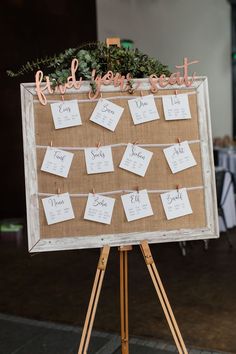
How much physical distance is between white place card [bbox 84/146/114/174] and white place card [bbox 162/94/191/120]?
0.29m

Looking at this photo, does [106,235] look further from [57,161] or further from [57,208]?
[57,161]

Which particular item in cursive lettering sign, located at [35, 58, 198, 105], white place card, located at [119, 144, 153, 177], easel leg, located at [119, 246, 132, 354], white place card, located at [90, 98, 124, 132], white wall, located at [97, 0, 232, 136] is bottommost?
easel leg, located at [119, 246, 132, 354]

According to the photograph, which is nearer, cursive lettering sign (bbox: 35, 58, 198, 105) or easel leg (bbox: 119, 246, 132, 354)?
cursive lettering sign (bbox: 35, 58, 198, 105)

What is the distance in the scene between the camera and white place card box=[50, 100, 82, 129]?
1.93 meters

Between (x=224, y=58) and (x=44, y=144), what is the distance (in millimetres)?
8274

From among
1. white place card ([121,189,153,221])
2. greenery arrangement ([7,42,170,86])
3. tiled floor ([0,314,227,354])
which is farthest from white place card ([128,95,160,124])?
tiled floor ([0,314,227,354])

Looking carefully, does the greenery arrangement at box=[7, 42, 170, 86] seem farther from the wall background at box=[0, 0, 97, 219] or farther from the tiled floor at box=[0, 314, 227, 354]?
the wall background at box=[0, 0, 97, 219]

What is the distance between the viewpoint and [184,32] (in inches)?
344

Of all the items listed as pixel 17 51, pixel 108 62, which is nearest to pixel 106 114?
pixel 108 62

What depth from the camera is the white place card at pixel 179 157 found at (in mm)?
1984

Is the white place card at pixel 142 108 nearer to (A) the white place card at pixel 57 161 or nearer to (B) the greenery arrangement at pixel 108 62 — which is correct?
(B) the greenery arrangement at pixel 108 62

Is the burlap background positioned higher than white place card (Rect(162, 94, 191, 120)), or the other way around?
white place card (Rect(162, 94, 191, 120))

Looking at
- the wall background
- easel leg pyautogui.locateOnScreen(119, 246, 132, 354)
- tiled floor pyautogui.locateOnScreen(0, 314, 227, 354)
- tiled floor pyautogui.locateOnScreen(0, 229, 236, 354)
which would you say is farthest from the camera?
the wall background

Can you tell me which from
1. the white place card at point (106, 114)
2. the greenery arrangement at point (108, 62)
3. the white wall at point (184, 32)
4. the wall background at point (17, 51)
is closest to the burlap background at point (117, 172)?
the white place card at point (106, 114)
